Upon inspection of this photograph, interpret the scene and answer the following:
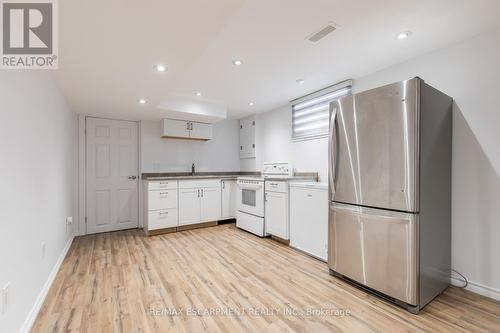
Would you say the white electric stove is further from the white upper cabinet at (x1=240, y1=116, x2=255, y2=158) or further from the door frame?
the door frame

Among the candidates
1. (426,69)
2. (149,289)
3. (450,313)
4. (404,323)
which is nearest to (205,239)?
(149,289)

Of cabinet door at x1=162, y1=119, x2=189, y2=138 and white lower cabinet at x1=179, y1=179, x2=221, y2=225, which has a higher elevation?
cabinet door at x1=162, y1=119, x2=189, y2=138

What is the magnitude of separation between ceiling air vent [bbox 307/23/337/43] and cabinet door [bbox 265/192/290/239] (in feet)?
6.53

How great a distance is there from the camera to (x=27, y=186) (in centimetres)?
162

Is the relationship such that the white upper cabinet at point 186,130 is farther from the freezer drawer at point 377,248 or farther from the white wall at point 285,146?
the freezer drawer at point 377,248

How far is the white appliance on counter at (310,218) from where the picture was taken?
274cm

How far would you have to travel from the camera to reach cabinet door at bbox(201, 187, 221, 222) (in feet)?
14.0

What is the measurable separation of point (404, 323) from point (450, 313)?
1.46 feet

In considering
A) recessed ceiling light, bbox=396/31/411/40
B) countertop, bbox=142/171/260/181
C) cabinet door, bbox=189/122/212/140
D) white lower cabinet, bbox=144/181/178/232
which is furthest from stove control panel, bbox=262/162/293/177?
recessed ceiling light, bbox=396/31/411/40

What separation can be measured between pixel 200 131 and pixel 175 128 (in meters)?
0.49

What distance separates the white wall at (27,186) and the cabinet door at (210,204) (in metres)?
2.16

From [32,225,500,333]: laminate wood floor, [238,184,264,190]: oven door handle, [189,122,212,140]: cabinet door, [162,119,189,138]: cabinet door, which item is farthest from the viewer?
[189,122,212,140]: cabinet door

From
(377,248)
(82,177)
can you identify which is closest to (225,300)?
(377,248)

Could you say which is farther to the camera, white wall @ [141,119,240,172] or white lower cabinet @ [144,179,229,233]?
white wall @ [141,119,240,172]
